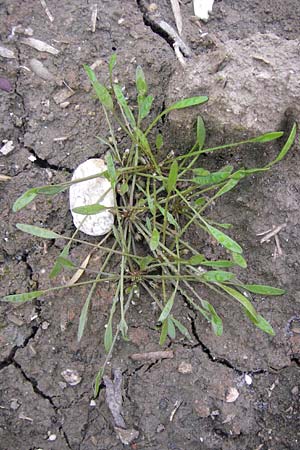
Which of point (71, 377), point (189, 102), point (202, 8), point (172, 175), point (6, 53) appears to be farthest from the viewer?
point (202, 8)

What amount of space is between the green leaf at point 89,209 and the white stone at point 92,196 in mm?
154

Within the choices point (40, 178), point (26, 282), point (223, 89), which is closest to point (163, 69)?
point (223, 89)

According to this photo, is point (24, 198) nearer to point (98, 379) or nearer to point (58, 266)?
point (58, 266)

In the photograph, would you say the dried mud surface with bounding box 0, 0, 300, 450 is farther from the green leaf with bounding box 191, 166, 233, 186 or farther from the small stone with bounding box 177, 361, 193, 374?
the green leaf with bounding box 191, 166, 233, 186

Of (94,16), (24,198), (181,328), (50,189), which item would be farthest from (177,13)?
(181,328)

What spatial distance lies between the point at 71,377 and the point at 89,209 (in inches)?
27.6

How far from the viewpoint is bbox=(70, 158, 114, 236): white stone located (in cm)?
237

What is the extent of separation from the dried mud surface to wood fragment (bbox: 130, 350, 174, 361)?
0.8 inches

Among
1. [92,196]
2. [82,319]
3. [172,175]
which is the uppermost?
[172,175]

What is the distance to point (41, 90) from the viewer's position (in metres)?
2.58

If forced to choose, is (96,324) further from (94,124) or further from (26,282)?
(94,124)

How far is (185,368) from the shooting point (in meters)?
2.31

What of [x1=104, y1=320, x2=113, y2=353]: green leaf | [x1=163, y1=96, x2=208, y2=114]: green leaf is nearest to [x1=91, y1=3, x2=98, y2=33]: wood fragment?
[x1=163, y1=96, x2=208, y2=114]: green leaf

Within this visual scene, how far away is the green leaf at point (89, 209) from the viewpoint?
7.01 feet
